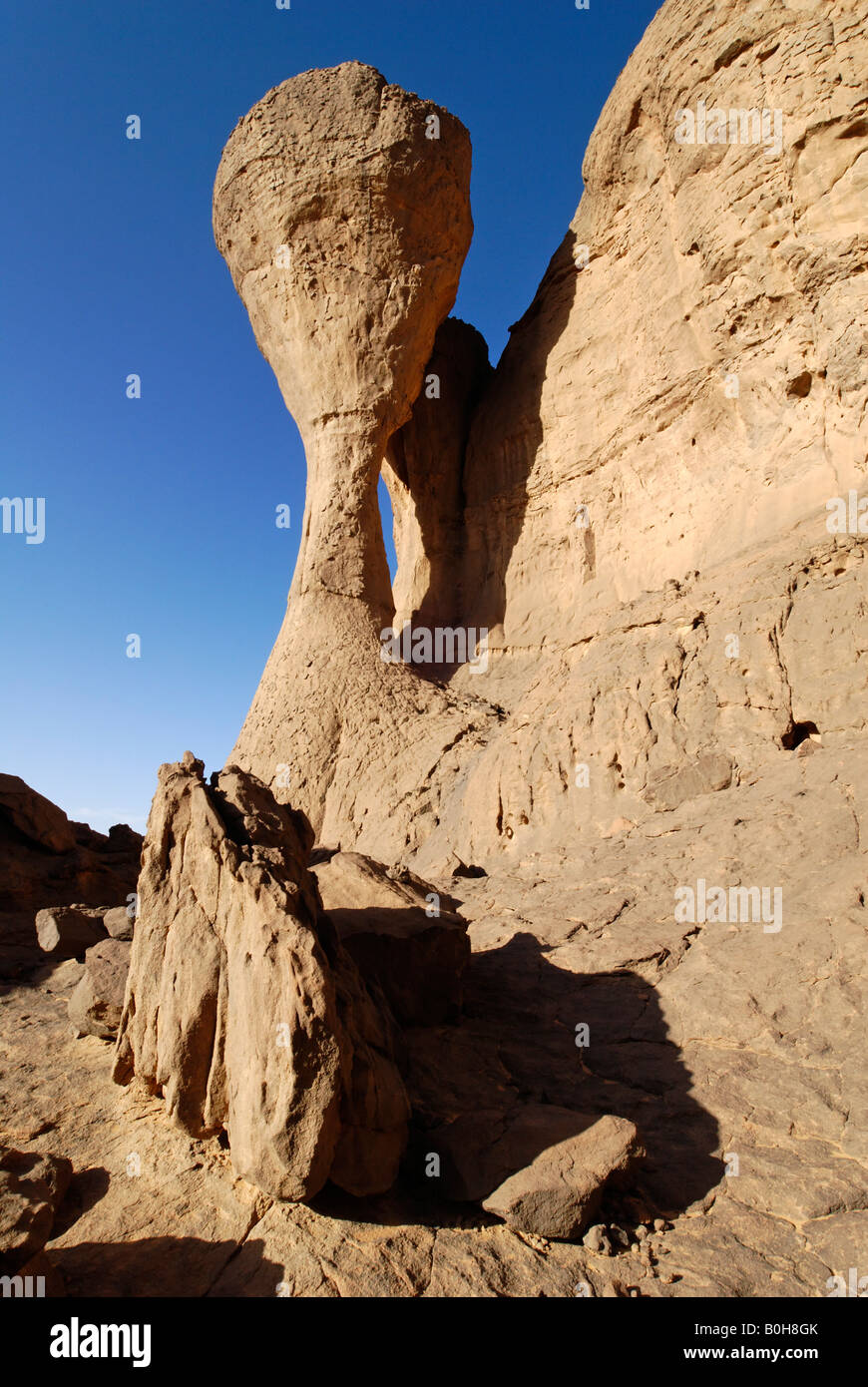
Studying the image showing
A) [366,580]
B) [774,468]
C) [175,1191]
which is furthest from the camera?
[366,580]

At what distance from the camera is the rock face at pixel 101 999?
16.0 ft

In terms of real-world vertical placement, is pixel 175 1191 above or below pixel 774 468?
below

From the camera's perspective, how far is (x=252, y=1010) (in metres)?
3.52

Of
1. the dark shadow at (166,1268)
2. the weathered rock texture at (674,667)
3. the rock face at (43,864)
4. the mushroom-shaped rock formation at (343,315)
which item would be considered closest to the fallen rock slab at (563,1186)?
the weathered rock texture at (674,667)

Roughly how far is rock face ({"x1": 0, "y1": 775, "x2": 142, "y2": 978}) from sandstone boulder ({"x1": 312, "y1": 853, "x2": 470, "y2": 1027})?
442cm

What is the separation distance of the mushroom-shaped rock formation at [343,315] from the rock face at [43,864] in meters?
3.30

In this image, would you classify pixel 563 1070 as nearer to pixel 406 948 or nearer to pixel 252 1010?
pixel 406 948

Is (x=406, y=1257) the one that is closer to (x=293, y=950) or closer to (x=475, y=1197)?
(x=475, y=1197)

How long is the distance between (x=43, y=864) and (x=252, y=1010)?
680 centimetres

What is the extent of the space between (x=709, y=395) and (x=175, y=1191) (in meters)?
10.7

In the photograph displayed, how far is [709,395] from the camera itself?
429 inches

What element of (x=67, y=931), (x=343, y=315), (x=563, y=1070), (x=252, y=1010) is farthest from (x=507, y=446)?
(x=252, y=1010)

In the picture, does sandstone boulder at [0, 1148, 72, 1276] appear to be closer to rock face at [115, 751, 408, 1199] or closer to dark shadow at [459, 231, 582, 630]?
rock face at [115, 751, 408, 1199]

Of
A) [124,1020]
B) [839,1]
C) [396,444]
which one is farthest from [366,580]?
[124,1020]
